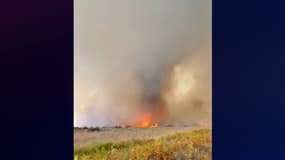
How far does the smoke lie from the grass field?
12cm

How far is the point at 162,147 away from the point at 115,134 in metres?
0.33

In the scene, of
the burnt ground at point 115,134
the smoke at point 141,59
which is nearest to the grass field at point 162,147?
the burnt ground at point 115,134

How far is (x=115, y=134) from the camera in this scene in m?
2.42

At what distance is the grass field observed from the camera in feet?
7.98

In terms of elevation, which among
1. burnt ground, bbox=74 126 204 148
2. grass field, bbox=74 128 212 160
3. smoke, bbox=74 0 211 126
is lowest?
grass field, bbox=74 128 212 160

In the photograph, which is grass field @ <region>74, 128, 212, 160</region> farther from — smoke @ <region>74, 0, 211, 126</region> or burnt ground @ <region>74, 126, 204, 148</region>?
smoke @ <region>74, 0, 211, 126</region>

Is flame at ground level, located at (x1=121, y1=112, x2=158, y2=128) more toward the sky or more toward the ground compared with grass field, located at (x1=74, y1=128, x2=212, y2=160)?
more toward the sky

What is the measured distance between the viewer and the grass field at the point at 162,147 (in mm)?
2432

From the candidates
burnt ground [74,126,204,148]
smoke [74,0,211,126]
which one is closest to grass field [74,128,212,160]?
burnt ground [74,126,204,148]

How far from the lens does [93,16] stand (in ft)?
7.95

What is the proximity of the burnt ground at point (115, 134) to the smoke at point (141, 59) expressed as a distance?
56mm

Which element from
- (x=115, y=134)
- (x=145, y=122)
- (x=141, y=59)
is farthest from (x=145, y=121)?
(x=141, y=59)

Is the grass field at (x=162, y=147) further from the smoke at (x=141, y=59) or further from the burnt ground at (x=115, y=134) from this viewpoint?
the smoke at (x=141, y=59)
